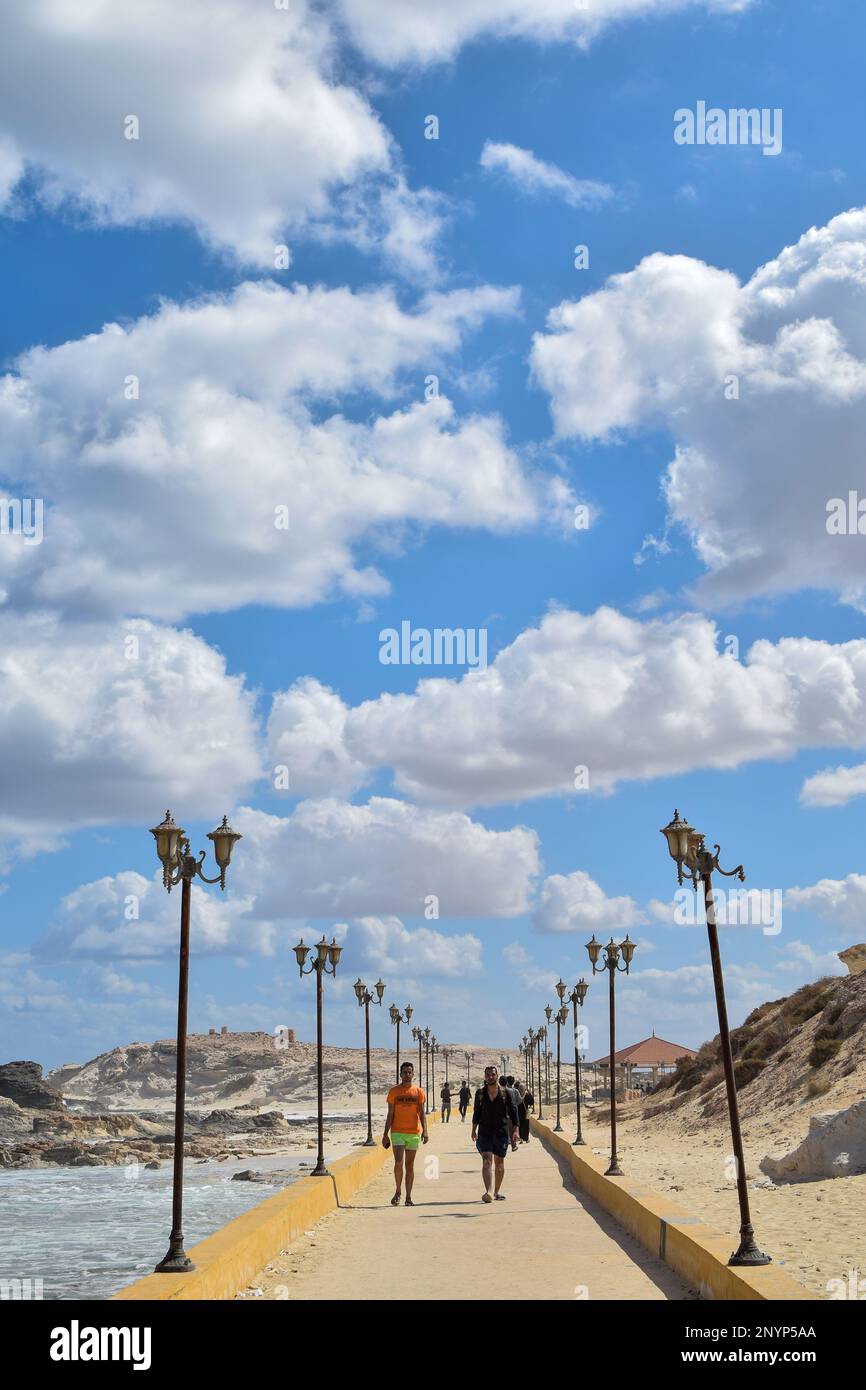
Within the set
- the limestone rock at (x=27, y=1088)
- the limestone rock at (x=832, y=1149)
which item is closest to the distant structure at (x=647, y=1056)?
the limestone rock at (x=27, y=1088)

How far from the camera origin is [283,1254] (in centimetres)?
1247

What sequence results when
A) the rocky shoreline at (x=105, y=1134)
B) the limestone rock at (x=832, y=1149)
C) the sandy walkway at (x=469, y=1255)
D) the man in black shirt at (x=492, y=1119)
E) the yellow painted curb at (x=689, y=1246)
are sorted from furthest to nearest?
1. the rocky shoreline at (x=105, y=1134)
2. the limestone rock at (x=832, y=1149)
3. the man in black shirt at (x=492, y=1119)
4. the sandy walkway at (x=469, y=1255)
5. the yellow painted curb at (x=689, y=1246)

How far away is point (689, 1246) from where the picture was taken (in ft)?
35.0

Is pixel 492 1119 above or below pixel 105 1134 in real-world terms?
above

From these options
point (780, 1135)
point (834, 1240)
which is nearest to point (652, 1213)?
point (834, 1240)

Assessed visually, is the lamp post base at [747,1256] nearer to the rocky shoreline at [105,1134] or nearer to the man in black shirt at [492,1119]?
the man in black shirt at [492,1119]

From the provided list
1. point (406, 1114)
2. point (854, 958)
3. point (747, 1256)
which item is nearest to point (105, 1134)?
point (854, 958)

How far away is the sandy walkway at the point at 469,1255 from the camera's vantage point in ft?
33.5

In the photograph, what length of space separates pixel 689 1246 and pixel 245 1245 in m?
3.83

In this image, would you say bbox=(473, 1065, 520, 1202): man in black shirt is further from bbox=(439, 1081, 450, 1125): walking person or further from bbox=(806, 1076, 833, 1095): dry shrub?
bbox=(439, 1081, 450, 1125): walking person

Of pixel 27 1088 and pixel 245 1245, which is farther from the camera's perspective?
pixel 27 1088

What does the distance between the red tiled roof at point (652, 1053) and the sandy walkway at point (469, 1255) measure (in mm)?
59902

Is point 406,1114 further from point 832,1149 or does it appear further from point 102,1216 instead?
point 102,1216
